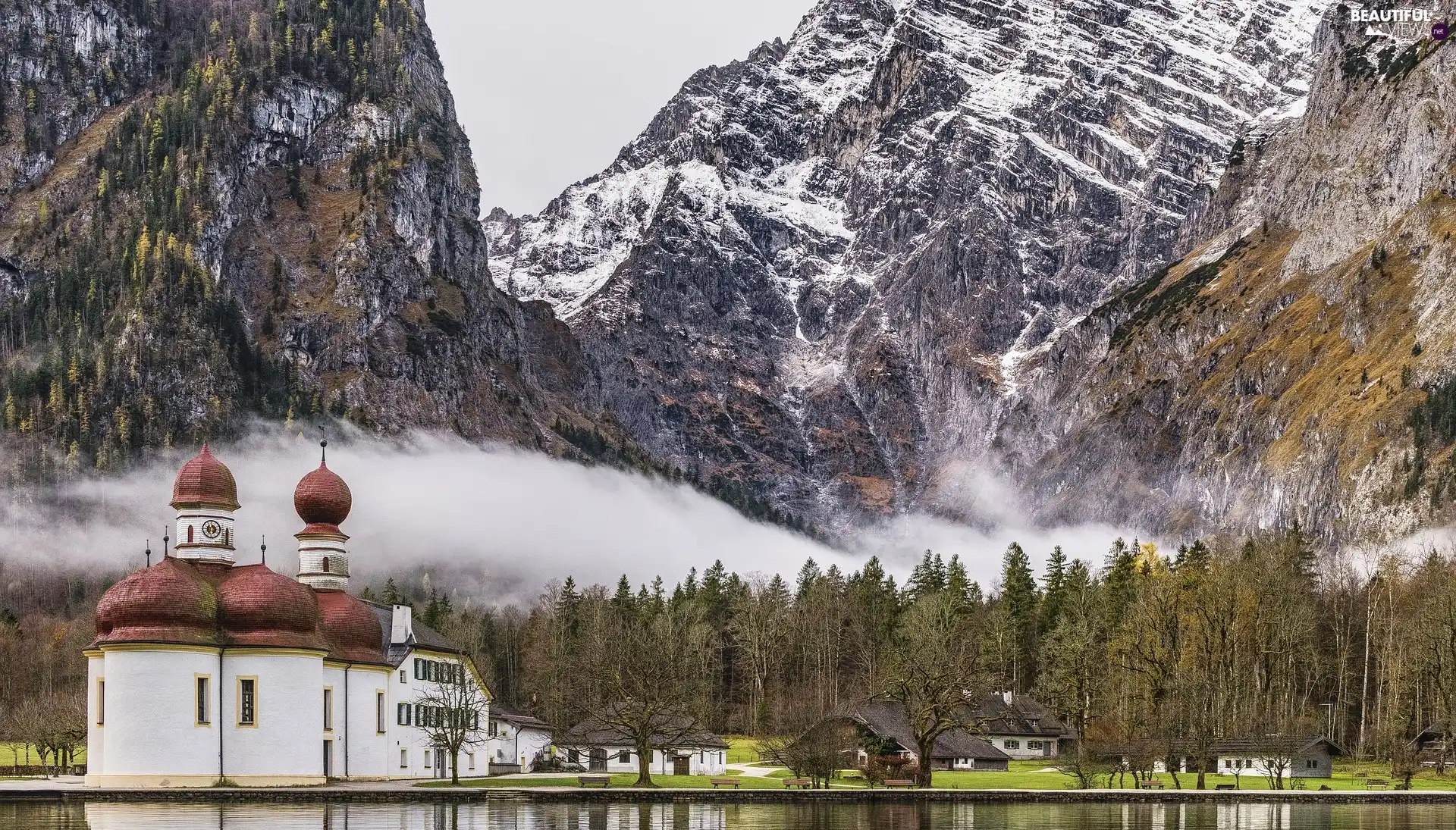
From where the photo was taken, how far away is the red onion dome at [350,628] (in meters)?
100

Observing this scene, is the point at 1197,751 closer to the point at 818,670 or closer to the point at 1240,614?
the point at 1240,614

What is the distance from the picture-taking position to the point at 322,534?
105750 mm

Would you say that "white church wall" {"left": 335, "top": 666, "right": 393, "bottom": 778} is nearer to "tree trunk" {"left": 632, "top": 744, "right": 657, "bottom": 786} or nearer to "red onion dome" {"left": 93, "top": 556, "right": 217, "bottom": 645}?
"red onion dome" {"left": 93, "top": 556, "right": 217, "bottom": 645}

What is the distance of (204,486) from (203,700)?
Answer: 1198 cm

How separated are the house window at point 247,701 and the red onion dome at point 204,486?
9.99 m

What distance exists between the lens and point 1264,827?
69750 mm

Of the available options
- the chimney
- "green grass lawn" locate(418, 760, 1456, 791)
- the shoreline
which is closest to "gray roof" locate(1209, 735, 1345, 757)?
"green grass lawn" locate(418, 760, 1456, 791)

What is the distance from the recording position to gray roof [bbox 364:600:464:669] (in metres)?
104

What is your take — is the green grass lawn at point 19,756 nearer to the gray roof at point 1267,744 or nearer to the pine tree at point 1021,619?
the gray roof at point 1267,744

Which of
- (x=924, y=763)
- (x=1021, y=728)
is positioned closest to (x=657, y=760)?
(x=924, y=763)

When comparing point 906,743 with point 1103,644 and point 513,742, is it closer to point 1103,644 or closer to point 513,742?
point 513,742

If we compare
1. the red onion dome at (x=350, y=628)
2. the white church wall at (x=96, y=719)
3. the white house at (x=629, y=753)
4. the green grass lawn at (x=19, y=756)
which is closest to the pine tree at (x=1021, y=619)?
the white house at (x=629, y=753)

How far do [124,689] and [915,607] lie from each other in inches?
3432

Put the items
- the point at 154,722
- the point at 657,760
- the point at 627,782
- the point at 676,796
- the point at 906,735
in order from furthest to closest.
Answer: the point at 657,760 < the point at 906,735 < the point at 627,782 < the point at 154,722 < the point at 676,796
